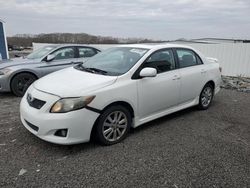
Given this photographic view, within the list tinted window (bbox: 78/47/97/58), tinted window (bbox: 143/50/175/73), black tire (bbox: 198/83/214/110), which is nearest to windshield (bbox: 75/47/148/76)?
tinted window (bbox: 143/50/175/73)

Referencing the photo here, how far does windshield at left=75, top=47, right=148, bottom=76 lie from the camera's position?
13.3 feet

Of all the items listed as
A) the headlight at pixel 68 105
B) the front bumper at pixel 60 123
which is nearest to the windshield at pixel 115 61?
the headlight at pixel 68 105

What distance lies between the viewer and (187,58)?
202 inches

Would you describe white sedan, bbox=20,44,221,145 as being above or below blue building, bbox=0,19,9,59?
below

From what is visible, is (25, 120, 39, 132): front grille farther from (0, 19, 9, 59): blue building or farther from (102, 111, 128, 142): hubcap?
(0, 19, 9, 59): blue building

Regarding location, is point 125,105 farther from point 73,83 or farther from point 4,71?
point 4,71

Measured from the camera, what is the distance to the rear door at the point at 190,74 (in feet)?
15.8

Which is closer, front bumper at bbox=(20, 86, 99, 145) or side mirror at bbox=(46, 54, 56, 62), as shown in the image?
front bumper at bbox=(20, 86, 99, 145)

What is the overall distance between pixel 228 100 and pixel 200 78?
195 centimetres

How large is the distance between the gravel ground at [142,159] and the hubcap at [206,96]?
89 centimetres

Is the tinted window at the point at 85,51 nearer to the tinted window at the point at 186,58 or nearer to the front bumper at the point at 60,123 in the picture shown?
the tinted window at the point at 186,58

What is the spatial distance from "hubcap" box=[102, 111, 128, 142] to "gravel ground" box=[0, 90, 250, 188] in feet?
0.52

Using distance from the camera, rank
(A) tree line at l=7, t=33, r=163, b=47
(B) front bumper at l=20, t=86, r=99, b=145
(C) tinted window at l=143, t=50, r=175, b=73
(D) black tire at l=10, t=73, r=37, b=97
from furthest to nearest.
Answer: (A) tree line at l=7, t=33, r=163, b=47, (D) black tire at l=10, t=73, r=37, b=97, (C) tinted window at l=143, t=50, r=175, b=73, (B) front bumper at l=20, t=86, r=99, b=145

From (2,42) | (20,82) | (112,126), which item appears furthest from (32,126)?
(2,42)
